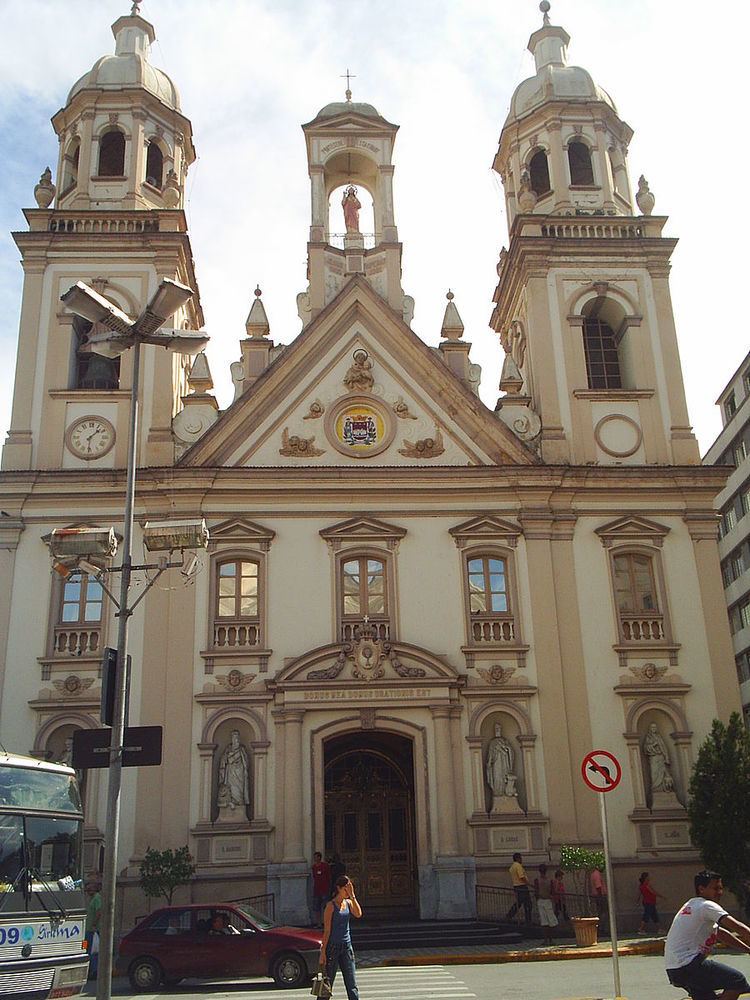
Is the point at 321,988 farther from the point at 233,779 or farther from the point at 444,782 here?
the point at 444,782

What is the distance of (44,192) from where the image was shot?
29984mm

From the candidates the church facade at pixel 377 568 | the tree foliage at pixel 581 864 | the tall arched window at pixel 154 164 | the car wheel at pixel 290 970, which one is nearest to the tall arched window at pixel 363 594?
the church facade at pixel 377 568

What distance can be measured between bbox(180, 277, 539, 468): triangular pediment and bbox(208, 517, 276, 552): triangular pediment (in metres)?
1.70

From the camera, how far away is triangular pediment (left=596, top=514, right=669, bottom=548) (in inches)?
1057

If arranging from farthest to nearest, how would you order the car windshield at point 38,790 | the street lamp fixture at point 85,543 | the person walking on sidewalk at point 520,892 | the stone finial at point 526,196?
the stone finial at point 526,196, the person walking on sidewalk at point 520,892, the street lamp fixture at point 85,543, the car windshield at point 38,790

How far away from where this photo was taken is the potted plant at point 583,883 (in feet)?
66.3

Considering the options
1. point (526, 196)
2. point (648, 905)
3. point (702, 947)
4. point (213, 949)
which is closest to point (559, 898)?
point (648, 905)

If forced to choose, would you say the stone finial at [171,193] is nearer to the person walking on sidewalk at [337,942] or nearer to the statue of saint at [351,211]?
the statue of saint at [351,211]

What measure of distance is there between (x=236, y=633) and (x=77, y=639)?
3.82m

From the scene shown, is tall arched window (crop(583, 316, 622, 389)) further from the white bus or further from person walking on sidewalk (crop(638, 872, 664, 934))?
the white bus

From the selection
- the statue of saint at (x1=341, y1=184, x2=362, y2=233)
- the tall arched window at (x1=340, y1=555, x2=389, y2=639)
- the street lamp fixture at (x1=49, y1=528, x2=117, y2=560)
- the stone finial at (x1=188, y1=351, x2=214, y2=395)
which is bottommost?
the street lamp fixture at (x1=49, y1=528, x2=117, y2=560)

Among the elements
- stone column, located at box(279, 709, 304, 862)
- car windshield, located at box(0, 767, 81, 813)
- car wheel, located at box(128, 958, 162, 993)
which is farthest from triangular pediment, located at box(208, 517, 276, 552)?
car windshield, located at box(0, 767, 81, 813)

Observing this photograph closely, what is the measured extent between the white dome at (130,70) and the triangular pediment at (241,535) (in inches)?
580

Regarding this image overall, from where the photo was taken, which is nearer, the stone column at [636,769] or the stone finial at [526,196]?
the stone column at [636,769]
